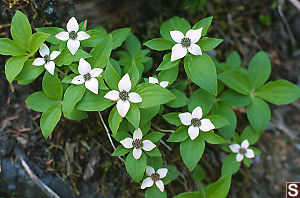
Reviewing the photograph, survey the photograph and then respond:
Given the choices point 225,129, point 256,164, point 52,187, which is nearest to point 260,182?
point 256,164

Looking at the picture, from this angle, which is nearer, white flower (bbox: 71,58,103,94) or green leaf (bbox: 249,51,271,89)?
white flower (bbox: 71,58,103,94)

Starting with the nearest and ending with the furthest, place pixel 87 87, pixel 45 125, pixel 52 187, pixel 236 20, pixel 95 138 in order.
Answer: pixel 87 87 → pixel 45 125 → pixel 52 187 → pixel 95 138 → pixel 236 20

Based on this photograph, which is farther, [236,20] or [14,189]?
[236,20]

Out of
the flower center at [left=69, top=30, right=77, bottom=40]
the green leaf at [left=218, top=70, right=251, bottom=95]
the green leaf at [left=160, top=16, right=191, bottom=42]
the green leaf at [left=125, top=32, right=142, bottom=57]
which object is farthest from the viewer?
the green leaf at [left=125, top=32, right=142, bottom=57]

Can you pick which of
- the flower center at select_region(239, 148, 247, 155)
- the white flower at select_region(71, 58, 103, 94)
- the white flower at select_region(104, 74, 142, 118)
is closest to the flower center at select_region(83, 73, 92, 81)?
the white flower at select_region(71, 58, 103, 94)

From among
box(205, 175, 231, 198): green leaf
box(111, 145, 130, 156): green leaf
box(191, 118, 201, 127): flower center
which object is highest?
box(191, 118, 201, 127): flower center

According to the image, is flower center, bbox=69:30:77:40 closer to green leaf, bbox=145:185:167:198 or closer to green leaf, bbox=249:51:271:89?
green leaf, bbox=145:185:167:198

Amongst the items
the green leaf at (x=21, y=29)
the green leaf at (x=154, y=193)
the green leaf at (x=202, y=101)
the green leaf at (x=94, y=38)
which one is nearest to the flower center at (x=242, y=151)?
the green leaf at (x=202, y=101)

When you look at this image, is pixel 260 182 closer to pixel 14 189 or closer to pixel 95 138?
pixel 95 138
